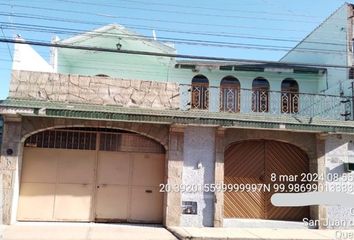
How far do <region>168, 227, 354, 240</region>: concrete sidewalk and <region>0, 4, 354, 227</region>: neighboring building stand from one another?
1.91 feet

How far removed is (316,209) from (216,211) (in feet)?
11.4

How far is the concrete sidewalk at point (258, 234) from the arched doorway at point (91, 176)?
6.19 ft

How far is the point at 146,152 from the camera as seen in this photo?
13.4 meters

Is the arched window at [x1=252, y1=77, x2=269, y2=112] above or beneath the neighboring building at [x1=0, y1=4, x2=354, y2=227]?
above

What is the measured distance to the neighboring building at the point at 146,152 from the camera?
1218cm

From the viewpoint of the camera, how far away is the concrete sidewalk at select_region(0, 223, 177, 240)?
10.1 metres

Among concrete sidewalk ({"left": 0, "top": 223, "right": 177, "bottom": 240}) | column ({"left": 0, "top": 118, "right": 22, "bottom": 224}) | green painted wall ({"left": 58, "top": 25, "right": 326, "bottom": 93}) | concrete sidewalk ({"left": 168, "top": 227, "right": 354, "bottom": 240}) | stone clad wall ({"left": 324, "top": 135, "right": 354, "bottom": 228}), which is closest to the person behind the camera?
concrete sidewalk ({"left": 0, "top": 223, "right": 177, "bottom": 240})

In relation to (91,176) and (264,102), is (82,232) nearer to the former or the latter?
(91,176)

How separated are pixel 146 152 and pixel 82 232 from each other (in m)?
3.55

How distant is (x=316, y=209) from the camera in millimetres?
13336

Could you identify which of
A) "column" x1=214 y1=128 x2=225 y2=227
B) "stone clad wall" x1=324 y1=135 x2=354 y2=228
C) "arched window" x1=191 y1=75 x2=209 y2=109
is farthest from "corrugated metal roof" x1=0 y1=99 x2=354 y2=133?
"arched window" x1=191 y1=75 x2=209 y2=109

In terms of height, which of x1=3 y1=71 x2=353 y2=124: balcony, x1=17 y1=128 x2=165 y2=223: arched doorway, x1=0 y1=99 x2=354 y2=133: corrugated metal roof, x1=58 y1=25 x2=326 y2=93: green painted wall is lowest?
x1=17 y1=128 x2=165 y2=223: arched doorway

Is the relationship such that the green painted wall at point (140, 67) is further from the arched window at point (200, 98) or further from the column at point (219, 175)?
the column at point (219, 175)

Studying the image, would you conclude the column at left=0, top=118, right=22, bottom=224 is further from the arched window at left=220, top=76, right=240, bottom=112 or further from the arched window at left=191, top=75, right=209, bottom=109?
the arched window at left=220, top=76, right=240, bottom=112
